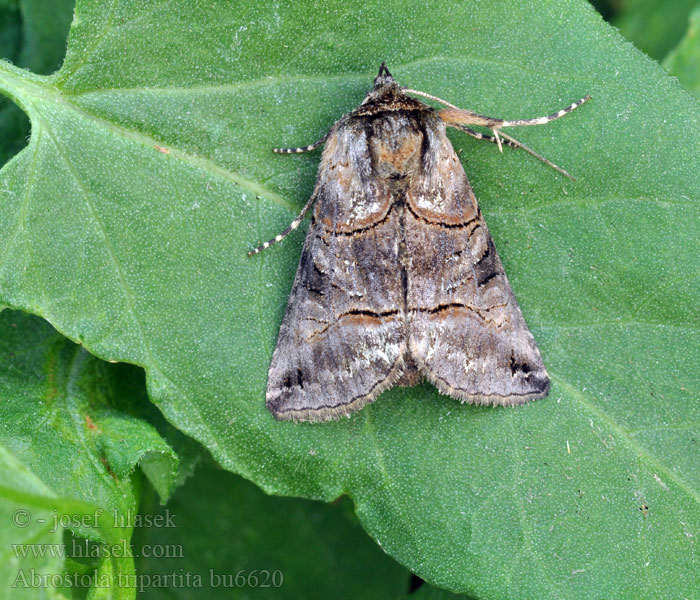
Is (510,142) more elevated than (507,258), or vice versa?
(510,142)

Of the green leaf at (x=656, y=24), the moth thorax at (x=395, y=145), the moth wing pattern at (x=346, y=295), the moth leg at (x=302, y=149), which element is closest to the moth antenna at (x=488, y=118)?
the moth thorax at (x=395, y=145)

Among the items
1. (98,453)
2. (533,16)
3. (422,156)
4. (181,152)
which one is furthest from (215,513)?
(533,16)

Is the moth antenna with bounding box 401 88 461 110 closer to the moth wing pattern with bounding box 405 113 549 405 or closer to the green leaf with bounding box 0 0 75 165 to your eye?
the moth wing pattern with bounding box 405 113 549 405

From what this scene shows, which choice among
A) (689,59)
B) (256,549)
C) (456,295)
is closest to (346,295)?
(456,295)

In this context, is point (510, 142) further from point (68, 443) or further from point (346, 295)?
point (68, 443)

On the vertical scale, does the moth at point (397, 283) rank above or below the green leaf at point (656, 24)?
below

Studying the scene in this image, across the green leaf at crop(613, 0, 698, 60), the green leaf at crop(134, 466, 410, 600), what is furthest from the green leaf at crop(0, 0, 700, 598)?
the green leaf at crop(613, 0, 698, 60)

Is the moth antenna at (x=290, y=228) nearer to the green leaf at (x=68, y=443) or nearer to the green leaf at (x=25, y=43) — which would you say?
the green leaf at (x=68, y=443)
